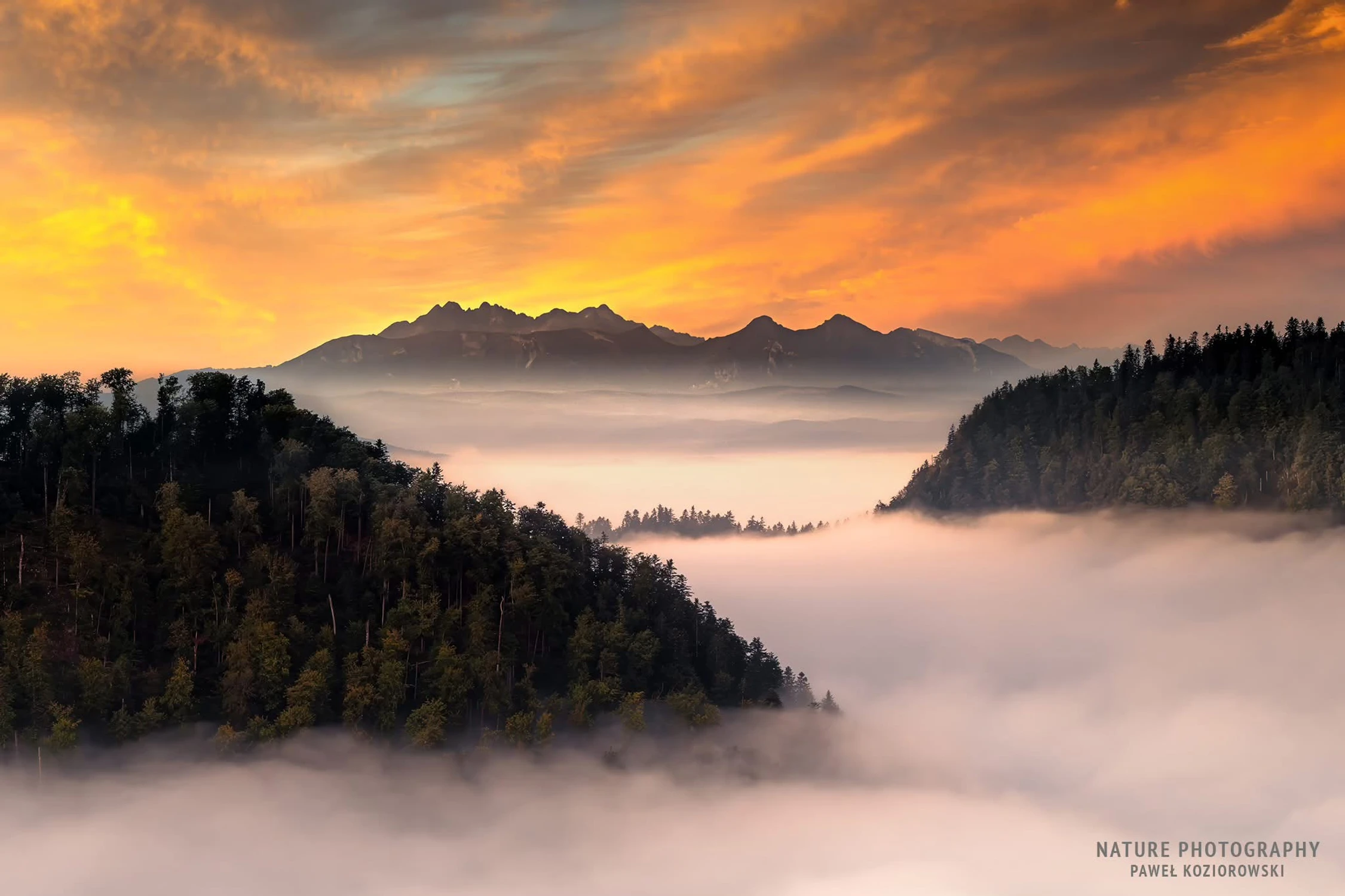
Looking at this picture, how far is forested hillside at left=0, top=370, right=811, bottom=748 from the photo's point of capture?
103 metres

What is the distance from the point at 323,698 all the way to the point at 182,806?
1642cm

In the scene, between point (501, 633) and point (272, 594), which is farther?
point (501, 633)

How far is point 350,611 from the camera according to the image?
114 metres

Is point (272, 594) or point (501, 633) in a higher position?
point (272, 594)

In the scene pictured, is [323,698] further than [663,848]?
No

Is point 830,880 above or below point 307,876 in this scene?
below

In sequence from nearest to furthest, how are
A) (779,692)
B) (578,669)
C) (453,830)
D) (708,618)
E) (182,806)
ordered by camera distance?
(182,806) → (453,830) → (578,669) → (708,618) → (779,692)

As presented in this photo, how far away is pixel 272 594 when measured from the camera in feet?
356

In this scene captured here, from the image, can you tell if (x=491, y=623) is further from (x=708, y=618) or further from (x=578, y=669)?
(x=708, y=618)

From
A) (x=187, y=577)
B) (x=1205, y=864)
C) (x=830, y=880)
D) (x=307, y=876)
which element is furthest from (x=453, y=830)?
(x=1205, y=864)

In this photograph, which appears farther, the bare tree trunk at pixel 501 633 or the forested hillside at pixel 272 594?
the bare tree trunk at pixel 501 633

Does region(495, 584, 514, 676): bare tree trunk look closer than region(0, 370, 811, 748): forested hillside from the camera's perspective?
No

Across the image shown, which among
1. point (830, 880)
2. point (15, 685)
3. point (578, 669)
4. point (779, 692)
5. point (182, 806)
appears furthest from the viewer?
point (779, 692)

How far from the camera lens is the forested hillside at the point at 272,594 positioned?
103 m
